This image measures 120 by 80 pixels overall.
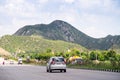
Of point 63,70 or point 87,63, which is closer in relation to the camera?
point 63,70

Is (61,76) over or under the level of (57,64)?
under

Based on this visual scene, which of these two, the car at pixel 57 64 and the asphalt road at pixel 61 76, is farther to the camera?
the car at pixel 57 64

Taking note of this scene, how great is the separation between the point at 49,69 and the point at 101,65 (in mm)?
17049

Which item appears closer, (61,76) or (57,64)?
(61,76)

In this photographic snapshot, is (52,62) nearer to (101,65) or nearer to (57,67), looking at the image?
(57,67)

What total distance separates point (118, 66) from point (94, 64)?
11858 millimetres

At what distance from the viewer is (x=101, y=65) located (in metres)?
55.9

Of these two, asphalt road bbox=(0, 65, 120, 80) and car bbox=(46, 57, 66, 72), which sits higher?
car bbox=(46, 57, 66, 72)

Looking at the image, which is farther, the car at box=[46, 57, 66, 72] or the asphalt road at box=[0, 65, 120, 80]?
the car at box=[46, 57, 66, 72]

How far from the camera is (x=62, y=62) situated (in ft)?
129

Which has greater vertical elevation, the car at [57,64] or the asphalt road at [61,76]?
the car at [57,64]

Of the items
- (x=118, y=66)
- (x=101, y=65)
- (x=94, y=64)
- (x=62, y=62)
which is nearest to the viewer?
(x=62, y=62)

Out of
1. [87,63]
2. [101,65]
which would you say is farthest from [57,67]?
[87,63]

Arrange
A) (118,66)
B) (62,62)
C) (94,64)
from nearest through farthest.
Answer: (62,62), (118,66), (94,64)
